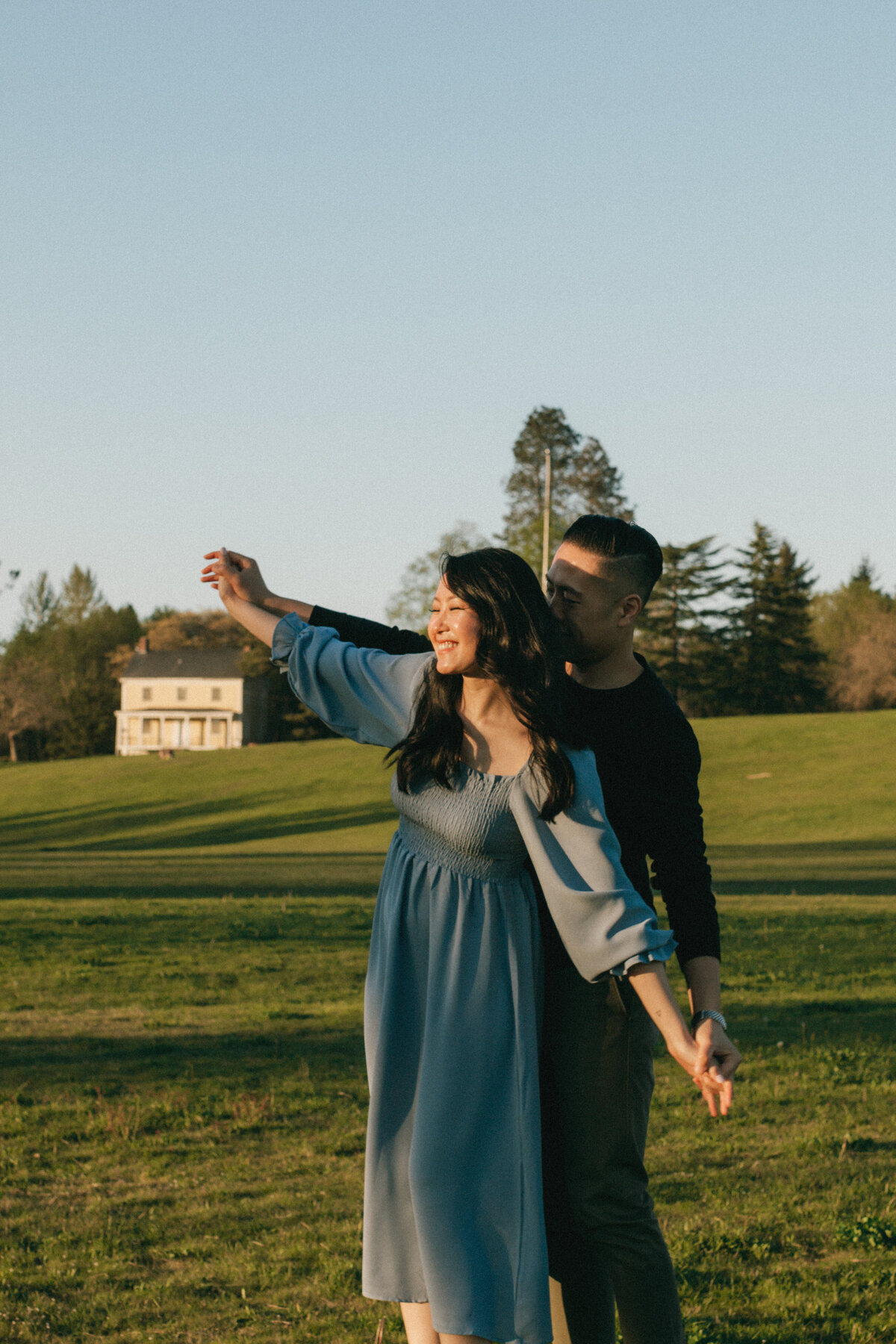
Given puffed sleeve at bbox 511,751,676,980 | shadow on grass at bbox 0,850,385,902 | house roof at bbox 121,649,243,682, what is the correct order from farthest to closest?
house roof at bbox 121,649,243,682 → shadow on grass at bbox 0,850,385,902 → puffed sleeve at bbox 511,751,676,980

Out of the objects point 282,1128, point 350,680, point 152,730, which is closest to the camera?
point 350,680

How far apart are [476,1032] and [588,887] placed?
44cm

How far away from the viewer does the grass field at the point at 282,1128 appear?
429cm

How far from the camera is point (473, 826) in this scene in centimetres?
297

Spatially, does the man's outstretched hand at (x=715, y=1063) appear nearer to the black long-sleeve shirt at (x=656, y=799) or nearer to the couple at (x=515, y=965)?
the couple at (x=515, y=965)

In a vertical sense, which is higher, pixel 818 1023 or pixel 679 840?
pixel 679 840

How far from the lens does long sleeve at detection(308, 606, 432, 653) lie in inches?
142

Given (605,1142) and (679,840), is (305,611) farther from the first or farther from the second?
(605,1142)

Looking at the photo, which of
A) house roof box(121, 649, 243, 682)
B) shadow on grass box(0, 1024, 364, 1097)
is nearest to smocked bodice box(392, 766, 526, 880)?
shadow on grass box(0, 1024, 364, 1097)

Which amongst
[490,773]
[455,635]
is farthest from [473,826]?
[455,635]

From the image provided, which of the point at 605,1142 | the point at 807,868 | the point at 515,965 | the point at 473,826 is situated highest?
the point at 473,826

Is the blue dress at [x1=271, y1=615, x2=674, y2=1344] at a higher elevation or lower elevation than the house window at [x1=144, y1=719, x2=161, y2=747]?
lower

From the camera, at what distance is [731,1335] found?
13.1 ft

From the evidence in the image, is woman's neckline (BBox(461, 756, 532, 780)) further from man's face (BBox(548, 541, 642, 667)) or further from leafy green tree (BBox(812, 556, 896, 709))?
leafy green tree (BBox(812, 556, 896, 709))
